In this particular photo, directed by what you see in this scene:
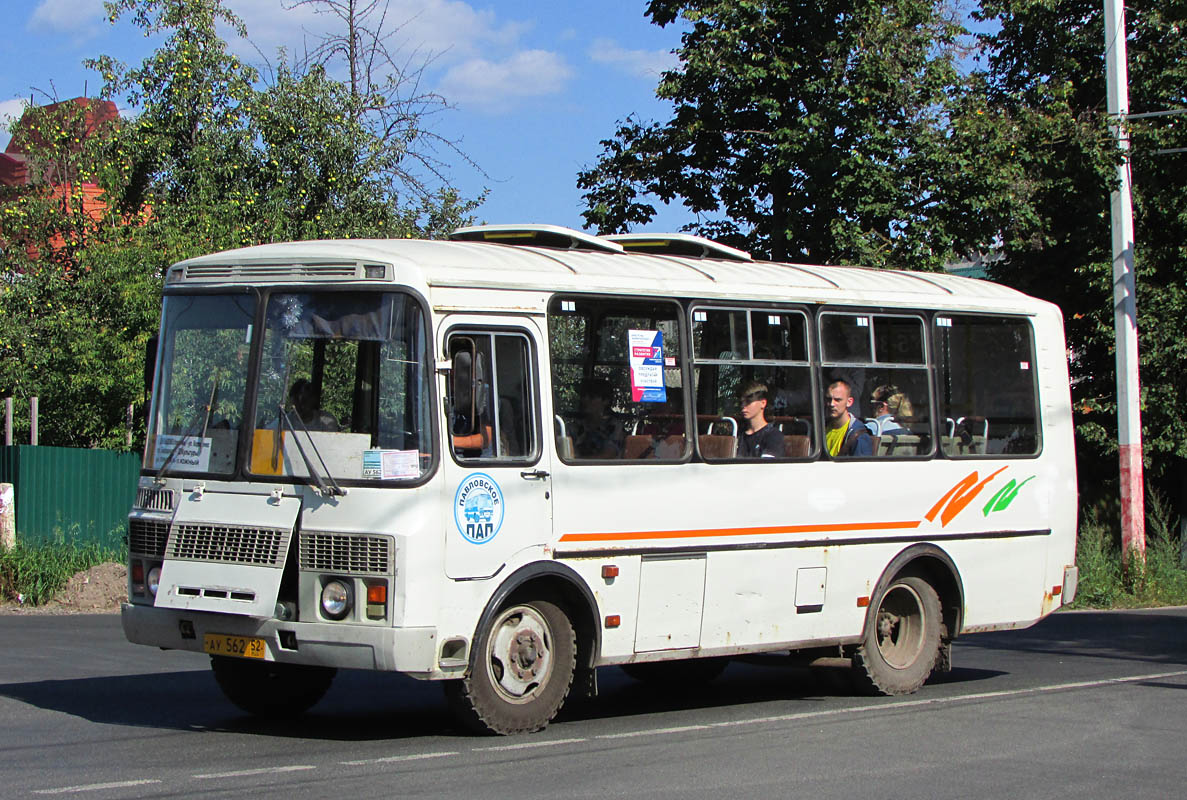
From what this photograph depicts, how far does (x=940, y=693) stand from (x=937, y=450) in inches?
72.6

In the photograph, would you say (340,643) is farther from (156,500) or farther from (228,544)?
(156,500)

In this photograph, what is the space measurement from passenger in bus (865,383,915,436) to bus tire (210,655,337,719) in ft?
14.3

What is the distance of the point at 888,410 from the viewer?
11.5 metres

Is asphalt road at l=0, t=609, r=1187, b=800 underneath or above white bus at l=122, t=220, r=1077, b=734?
underneath

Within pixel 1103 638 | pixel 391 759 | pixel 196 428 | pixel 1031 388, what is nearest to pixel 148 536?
pixel 196 428

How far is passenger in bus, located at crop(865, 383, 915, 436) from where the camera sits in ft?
37.4

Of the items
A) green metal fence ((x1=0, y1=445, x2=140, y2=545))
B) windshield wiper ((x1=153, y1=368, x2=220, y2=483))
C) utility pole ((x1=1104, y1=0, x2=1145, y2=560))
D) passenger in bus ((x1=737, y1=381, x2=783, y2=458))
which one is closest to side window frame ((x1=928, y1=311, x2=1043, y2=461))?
passenger in bus ((x1=737, y1=381, x2=783, y2=458))

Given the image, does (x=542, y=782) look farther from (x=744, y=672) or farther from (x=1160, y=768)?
(x=744, y=672)

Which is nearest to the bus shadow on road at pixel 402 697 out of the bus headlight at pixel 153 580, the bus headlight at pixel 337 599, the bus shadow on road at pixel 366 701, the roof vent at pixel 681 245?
the bus shadow on road at pixel 366 701

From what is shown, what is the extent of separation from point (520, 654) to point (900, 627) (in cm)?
387

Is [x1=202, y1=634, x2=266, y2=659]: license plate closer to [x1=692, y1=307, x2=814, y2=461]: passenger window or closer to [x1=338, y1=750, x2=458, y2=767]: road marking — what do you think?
[x1=338, y1=750, x2=458, y2=767]: road marking

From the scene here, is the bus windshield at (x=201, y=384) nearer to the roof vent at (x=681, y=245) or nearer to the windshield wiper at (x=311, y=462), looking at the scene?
the windshield wiper at (x=311, y=462)

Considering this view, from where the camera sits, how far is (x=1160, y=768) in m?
8.41

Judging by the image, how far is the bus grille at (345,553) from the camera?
8.34 meters
